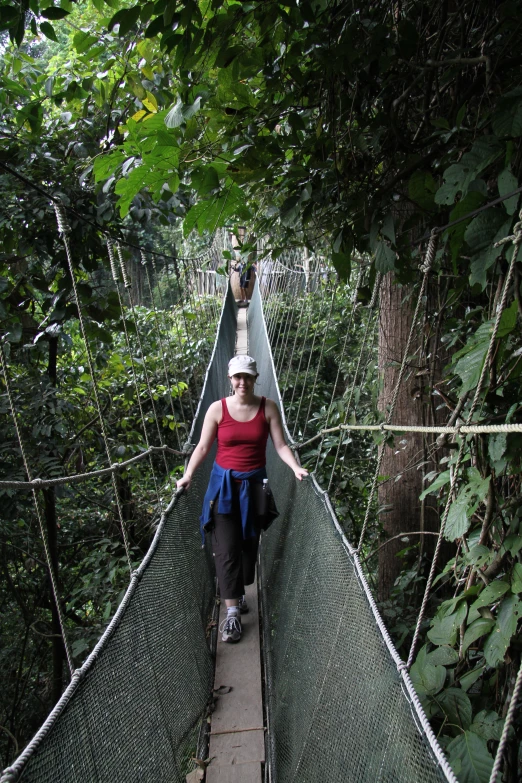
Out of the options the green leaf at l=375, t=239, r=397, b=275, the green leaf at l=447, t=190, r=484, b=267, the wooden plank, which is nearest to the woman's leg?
the wooden plank

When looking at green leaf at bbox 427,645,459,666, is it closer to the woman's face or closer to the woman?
the woman

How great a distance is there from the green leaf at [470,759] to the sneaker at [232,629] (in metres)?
1.15

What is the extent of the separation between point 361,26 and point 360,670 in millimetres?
1120

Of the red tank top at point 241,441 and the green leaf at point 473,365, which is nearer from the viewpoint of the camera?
the green leaf at point 473,365

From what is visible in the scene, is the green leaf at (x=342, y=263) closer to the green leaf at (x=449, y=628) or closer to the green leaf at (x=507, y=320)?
the green leaf at (x=507, y=320)

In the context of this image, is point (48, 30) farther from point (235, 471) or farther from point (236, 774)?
point (236, 774)

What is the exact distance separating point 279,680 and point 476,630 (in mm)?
727

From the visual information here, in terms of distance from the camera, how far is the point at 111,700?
826 millimetres

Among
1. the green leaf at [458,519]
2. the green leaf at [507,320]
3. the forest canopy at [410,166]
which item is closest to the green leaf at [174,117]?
the forest canopy at [410,166]

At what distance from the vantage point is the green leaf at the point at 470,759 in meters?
0.77

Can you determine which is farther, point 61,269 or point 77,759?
point 61,269

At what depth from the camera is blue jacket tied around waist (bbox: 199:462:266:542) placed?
1.88 metres

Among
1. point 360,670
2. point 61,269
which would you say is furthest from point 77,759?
point 61,269

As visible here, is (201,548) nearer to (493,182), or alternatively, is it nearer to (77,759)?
(77,759)
